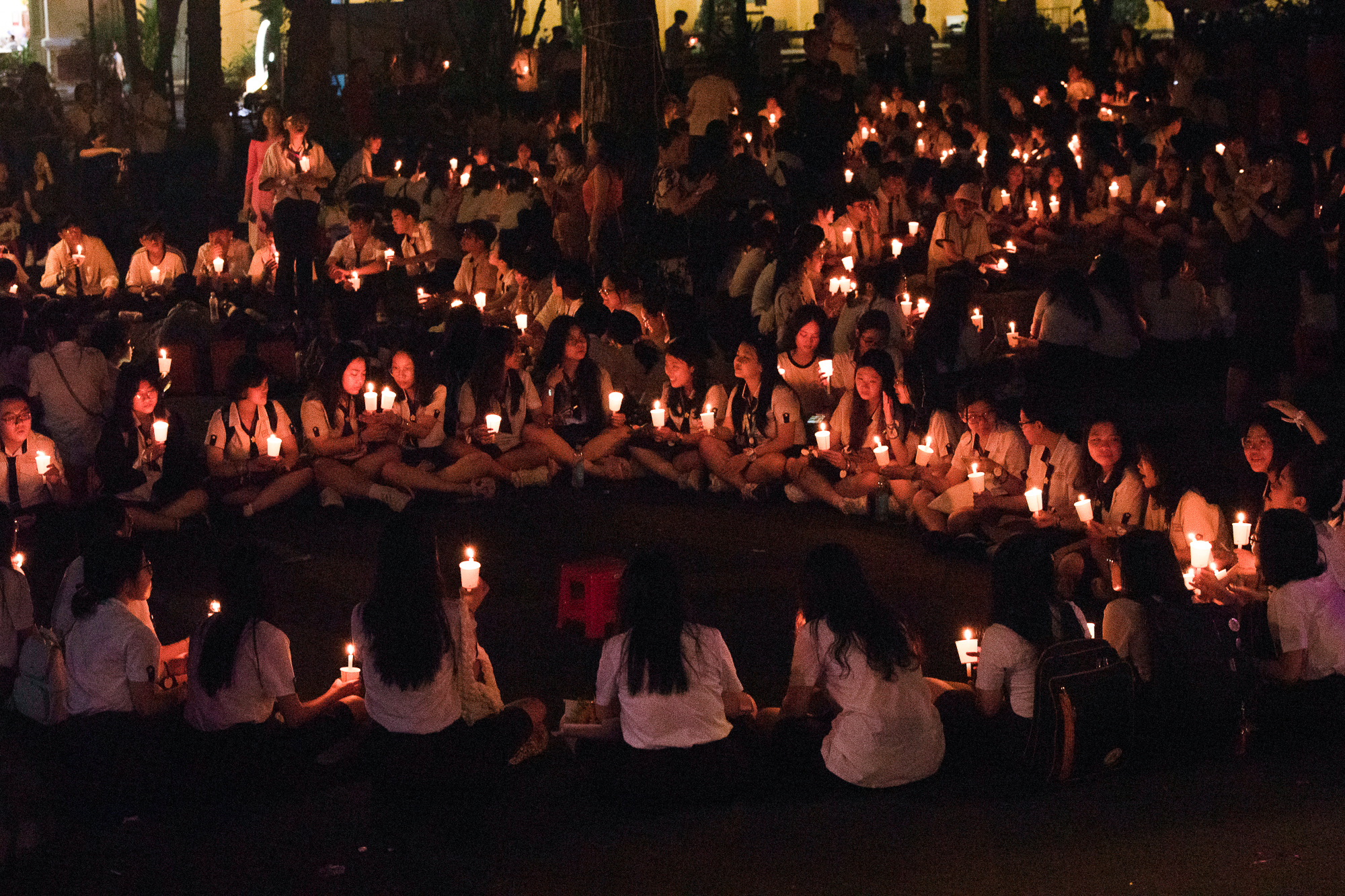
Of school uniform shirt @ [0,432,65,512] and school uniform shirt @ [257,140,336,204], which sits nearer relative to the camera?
school uniform shirt @ [0,432,65,512]

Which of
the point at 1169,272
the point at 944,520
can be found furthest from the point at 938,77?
the point at 944,520

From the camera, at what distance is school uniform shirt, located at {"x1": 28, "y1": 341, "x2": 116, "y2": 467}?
9.59 m

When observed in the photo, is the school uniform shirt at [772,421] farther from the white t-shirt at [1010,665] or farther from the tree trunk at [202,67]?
the tree trunk at [202,67]

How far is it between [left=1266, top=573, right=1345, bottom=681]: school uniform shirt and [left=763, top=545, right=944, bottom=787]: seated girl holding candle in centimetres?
130

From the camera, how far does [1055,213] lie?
14.0 metres

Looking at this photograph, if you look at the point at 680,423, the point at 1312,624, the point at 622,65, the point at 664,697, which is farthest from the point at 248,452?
the point at 622,65

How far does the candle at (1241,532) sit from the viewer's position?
255 inches

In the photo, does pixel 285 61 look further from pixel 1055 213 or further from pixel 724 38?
pixel 1055 213

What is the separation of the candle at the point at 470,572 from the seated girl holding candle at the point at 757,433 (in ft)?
11.6

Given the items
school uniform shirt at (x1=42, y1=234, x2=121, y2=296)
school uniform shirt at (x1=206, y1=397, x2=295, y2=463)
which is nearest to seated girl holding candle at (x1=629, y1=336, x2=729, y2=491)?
school uniform shirt at (x1=206, y1=397, x2=295, y2=463)

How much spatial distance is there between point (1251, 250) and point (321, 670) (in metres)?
6.79

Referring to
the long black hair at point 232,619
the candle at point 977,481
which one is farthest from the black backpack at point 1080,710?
the candle at point 977,481

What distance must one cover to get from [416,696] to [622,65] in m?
9.84

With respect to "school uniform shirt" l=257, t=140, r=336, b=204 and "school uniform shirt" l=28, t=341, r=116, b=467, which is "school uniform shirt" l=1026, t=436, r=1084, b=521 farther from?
"school uniform shirt" l=257, t=140, r=336, b=204
